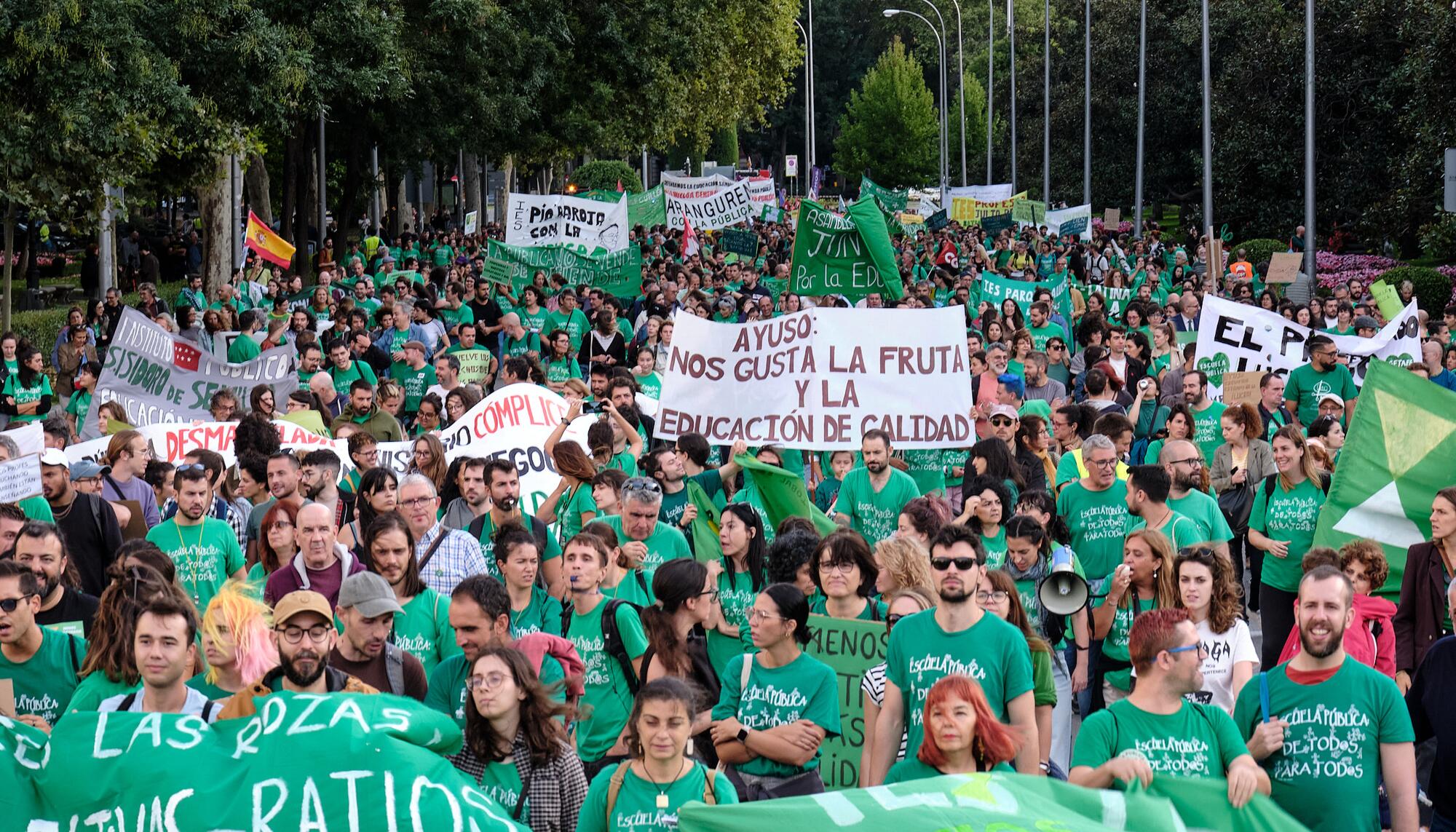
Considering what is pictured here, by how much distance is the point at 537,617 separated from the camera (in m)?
7.27

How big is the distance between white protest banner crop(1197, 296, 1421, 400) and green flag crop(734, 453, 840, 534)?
6.18 meters

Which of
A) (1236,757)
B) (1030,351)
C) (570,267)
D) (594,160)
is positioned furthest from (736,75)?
(1236,757)

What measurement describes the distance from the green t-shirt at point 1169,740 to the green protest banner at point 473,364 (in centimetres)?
1050

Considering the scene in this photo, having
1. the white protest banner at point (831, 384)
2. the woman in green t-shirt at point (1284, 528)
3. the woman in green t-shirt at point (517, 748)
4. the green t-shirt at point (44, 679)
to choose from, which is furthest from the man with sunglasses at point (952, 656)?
the white protest banner at point (831, 384)

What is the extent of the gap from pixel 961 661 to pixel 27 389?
11084 mm

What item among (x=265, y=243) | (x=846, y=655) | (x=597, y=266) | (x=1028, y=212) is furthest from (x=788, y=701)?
(x=1028, y=212)

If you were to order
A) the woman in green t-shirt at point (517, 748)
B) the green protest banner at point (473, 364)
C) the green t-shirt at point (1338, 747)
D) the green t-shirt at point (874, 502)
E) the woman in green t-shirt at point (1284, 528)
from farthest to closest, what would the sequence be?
the green protest banner at point (473, 364)
the green t-shirt at point (874, 502)
the woman in green t-shirt at point (1284, 528)
the green t-shirt at point (1338, 747)
the woman in green t-shirt at point (517, 748)

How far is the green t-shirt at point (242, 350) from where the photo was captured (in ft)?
54.0

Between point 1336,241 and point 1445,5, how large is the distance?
12515 mm

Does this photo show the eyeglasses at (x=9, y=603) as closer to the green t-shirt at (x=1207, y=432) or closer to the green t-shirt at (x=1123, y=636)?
the green t-shirt at (x=1123, y=636)

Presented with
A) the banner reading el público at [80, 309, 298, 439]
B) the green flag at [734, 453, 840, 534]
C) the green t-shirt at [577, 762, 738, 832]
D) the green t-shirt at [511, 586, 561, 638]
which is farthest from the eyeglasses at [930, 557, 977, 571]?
the banner reading el público at [80, 309, 298, 439]

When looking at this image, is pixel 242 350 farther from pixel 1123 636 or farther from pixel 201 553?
pixel 1123 636

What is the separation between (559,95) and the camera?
38.6 metres

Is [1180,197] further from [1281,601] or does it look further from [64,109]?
[1281,601]
